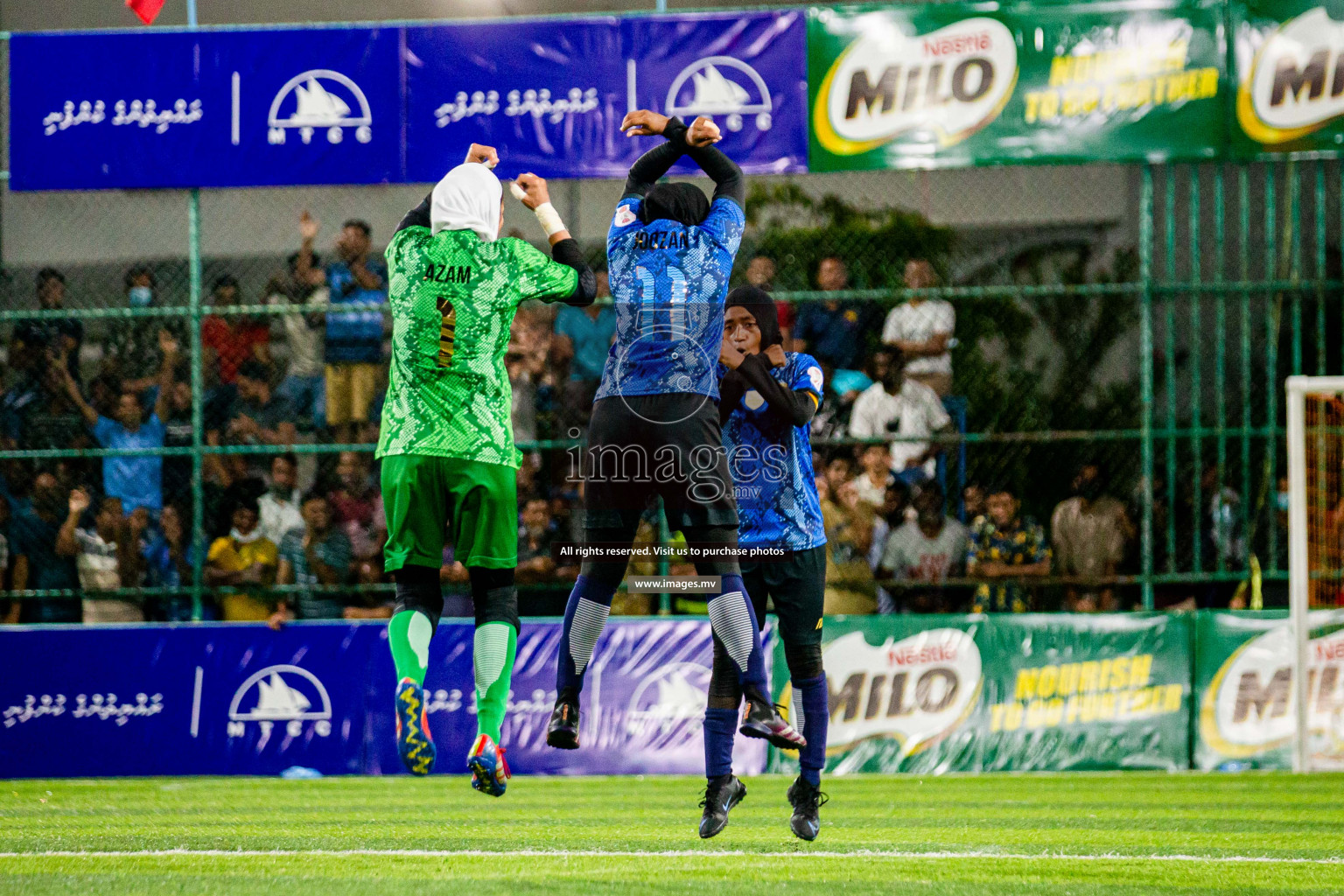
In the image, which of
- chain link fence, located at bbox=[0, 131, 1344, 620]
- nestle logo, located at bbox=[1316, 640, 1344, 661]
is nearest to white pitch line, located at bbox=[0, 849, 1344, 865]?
chain link fence, located at bbox=[0, 131, 1344, 620]

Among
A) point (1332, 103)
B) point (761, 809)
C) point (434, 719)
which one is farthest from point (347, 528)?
point (1332, 103)

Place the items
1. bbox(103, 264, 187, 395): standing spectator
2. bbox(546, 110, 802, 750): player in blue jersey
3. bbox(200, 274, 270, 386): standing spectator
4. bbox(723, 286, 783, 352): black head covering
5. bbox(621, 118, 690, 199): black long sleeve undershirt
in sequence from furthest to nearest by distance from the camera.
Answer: bbox(200, 274, 270, 386): standing spectator, bbox(103, 264, 187, 395): standing spectator, bbox(723, 286, 783, 352): black head covering, bbox(621, 118, 690, 199): black long sleeve undershirt, bbox(546, 110, 802, 750): player in blue jersey

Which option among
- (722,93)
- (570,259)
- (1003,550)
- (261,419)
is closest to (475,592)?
(570,259)

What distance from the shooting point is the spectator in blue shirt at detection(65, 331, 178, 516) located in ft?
38.2

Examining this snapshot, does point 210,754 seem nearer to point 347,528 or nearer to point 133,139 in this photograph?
point 347,528

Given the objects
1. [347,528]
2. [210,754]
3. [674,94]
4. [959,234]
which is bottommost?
[210,754]

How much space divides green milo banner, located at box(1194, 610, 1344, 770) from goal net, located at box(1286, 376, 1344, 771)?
0.02m

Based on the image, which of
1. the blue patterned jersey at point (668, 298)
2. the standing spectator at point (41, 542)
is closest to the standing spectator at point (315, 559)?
the standing spectator at point (41, 542)

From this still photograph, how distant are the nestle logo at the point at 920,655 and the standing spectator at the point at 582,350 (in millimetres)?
2761

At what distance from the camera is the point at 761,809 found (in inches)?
346

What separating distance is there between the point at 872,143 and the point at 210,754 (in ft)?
21.4

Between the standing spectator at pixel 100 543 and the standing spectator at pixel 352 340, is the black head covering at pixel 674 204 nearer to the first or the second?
the standing spectator at pixel 352 340

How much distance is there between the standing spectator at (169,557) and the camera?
1174 cm

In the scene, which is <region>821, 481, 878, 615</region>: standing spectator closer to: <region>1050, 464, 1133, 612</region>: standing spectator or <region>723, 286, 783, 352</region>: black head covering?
<region>1050, 464, 1133, 612</region>: standing spectator
